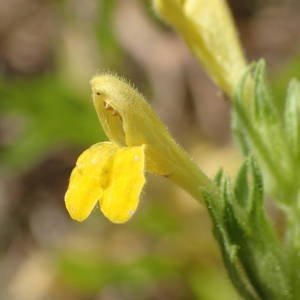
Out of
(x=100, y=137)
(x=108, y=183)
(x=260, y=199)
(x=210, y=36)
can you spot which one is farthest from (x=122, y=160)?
(x=100, y=137)

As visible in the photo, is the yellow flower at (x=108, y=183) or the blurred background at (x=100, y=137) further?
the blurred background at (x=100, y=137)

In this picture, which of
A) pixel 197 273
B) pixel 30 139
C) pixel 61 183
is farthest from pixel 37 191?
pixel 197 273

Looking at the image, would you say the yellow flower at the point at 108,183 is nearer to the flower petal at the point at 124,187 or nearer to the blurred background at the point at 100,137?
the flower petal at the point at 124,187

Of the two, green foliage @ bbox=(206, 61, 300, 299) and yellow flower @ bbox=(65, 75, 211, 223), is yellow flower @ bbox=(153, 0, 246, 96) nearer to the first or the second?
green foliage @ bbox=(206, 61, 300, 299)

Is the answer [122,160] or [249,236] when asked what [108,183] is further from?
[249,236]

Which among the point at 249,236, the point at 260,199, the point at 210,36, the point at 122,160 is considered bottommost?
the point at 122,160

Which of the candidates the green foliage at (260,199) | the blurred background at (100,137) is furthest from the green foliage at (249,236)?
the blurred background at (100,137)

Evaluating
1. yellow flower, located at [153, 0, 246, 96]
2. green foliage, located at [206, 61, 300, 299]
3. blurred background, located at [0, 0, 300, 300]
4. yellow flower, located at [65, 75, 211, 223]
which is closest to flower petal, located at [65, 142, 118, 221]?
yellow flower, located at [65, 75, 211, 223]
